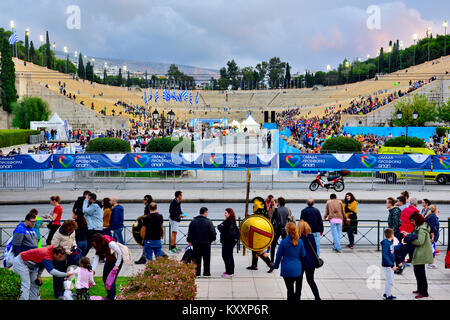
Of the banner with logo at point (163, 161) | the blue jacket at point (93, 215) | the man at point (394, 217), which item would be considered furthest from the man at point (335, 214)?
the banner with logo at point (163, 161)

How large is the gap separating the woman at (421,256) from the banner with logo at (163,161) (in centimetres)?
1678

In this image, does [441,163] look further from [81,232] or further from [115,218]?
[81,232]

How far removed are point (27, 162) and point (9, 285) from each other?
61.7 feet

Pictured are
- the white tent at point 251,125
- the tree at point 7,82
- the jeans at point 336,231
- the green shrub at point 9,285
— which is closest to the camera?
the green shrub at point 9,285

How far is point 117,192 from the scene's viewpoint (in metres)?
24.2

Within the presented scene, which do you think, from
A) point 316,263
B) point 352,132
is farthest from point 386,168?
point 352,132

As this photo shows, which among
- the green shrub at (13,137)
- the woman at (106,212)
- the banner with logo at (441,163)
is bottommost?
the woman at (106,212)

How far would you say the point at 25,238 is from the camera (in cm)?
862

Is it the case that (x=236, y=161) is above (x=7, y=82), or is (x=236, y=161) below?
below

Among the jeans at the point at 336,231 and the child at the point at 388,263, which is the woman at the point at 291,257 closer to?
the child at the point at 388,263

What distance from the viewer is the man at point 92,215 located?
11102 millimetres

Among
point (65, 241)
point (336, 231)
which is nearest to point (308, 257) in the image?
point (65, 241)

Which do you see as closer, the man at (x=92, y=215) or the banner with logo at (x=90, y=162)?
the man at (x=92, y=215)
